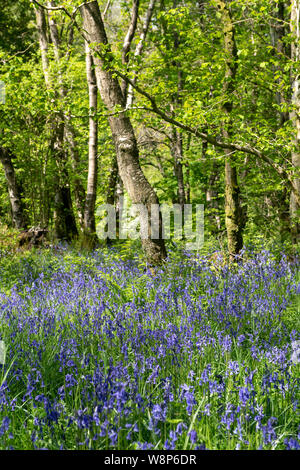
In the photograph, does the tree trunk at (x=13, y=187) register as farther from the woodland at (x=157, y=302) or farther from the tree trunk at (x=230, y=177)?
the tree trunk at (x=230, y=177)

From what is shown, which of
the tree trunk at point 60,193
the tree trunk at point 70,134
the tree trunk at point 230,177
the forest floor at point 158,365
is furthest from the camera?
the tree trunk at point 60,193

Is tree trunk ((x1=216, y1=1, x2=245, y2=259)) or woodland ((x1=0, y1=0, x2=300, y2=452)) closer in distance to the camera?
woodland ((x1=0, y1=0, x2=300, y2=452))

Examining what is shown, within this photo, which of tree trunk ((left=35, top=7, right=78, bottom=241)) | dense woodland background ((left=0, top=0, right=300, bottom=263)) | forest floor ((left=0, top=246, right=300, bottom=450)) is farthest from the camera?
tree trunk ((left=35, top=7, right=78, bottom=241))

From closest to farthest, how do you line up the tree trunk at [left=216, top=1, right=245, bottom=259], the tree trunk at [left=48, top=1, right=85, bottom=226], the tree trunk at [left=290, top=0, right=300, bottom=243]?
the tree trunk at [left=290, top=0, right=300, bottom=243] → the tree trunk at [left=216, top=1, right=245, bottom=259] → the tree trunk at [left=48, top=1, right=85, bottom=226]

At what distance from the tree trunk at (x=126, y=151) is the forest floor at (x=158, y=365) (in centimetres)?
84

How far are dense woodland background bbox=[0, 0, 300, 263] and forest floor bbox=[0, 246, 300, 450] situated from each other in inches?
76.4

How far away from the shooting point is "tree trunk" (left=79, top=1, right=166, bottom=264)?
6.52 metres

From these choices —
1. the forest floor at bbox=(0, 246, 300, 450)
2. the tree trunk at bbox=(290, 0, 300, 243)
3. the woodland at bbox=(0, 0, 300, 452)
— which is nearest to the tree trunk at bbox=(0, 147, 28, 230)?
the woodland at bbox=(0, 0, 300, 452)

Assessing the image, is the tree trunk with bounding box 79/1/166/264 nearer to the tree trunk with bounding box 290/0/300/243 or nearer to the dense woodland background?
the dense woodland background

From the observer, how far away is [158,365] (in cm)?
233

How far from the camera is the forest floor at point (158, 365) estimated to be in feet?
6.64

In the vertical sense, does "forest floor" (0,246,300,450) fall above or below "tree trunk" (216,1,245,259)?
below

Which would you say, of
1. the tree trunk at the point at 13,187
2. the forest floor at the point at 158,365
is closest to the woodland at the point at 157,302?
the forest floor at the point at 158,365

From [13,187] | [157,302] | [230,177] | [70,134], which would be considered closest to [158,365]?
[157,302]
